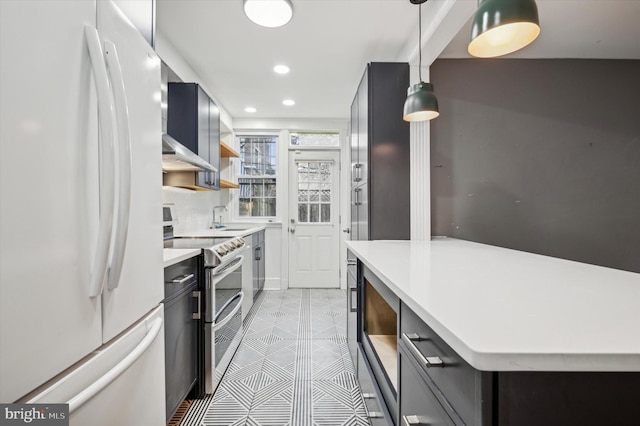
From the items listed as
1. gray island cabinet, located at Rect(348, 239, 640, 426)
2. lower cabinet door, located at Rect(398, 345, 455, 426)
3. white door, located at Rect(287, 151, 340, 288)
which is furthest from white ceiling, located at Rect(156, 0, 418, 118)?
lower cabinet door, located at Rect(398, 345, 455, 426)

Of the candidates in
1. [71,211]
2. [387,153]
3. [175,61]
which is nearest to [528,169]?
[387,153]

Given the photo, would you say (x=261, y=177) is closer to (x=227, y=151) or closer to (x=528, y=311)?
(x=227, y=151)

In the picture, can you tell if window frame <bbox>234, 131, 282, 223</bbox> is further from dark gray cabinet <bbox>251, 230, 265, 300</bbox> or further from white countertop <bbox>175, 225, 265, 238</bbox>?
dark gray cabinet <bbox>251, 230, 265, 300</bbox>

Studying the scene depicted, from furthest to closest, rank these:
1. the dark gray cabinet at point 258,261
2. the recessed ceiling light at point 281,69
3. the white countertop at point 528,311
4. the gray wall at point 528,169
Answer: the dark gray cabinet at point 258,261 < the recessed ceiling light at point 281,69 < the gray wall at point 528,169 < the white countertop at point 528,311

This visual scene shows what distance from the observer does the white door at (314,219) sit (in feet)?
14.0

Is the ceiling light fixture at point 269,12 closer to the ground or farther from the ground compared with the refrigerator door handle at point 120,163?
farther from the ground

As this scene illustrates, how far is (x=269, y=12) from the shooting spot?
71.7 inches

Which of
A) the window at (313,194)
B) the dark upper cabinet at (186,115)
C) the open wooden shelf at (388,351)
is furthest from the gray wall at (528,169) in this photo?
the window at (313,194)

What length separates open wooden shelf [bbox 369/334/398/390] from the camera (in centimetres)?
124

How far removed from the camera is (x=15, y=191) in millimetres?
517

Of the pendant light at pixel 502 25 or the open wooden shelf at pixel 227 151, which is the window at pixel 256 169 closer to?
the open wooden shelf at pixel 227 151

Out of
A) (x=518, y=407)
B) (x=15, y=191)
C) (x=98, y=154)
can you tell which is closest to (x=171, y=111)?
(x=98, y=154)

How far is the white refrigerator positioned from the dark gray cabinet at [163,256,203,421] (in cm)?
47

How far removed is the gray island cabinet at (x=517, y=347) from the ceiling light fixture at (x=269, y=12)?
1.74 meters
